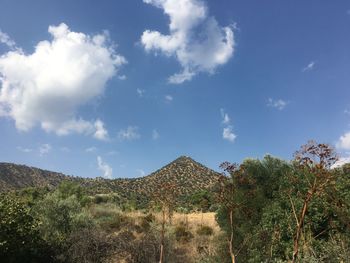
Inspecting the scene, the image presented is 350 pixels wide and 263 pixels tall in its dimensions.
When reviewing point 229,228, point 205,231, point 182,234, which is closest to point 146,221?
point 182,234

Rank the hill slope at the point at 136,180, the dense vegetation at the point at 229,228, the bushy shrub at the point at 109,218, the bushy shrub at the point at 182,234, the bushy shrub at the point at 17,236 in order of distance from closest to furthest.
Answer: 1. the dense vegetation at the point at 229,228
2. the bushy shrub at the point at 17,236
3. the bushy shrub at the point at 182,234
4. the bushy shrub at the point at 109,218
5. the hill slope at the point at 136,180

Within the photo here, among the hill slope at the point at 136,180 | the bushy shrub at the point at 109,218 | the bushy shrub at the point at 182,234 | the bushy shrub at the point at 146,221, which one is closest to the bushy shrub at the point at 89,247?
the bushy shrub at the point at 182,234

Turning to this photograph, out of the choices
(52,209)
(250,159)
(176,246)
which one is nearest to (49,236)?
(52,209)

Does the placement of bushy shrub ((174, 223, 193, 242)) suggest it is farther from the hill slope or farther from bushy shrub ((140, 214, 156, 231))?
the hill slope

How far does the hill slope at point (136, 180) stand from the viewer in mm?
65688

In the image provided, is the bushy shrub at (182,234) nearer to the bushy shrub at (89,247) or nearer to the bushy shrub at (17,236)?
the bushy shrub at (89,247)

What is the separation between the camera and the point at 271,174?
2277 cm

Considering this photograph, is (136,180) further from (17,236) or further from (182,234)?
(17,236)

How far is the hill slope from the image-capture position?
216 feet

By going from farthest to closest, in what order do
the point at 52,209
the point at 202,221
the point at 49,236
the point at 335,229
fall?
the point at 202,221
the point at 52,209
the point at 49,236
the point at 335,229

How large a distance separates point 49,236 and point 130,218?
10.9m

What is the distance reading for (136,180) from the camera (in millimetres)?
74125

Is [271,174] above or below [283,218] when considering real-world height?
above

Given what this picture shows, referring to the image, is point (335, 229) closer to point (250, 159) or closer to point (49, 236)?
point (250, 159)
